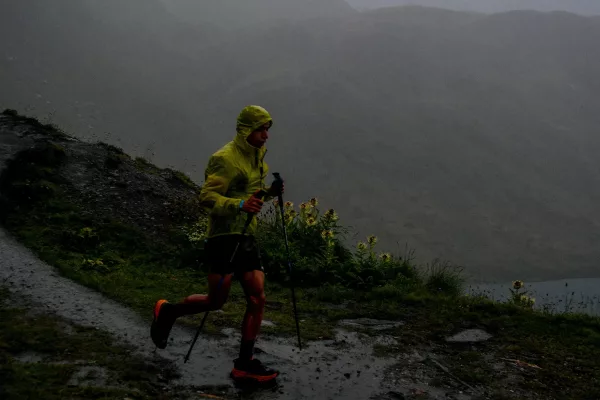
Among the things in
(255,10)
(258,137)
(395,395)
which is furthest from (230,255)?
(255,10)

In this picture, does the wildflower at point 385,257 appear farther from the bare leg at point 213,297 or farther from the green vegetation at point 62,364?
the green vegetation at point 62,364

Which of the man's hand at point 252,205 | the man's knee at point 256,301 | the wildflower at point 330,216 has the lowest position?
the man's knee at point 256,301

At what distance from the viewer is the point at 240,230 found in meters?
4.80

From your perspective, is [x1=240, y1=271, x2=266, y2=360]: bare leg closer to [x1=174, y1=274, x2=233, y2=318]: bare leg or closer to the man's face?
[x1=174, y1=274, x2=233, y2=318]: bare leg

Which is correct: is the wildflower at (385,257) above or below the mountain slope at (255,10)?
below

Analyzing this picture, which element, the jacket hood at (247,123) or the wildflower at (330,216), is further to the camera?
the wildflower at (330,216)

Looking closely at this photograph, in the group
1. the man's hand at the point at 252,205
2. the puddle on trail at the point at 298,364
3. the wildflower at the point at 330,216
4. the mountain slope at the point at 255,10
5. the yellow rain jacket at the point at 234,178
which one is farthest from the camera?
the mountain slope at the point at 255,10

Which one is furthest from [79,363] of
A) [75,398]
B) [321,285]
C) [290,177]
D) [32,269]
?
[290,177]

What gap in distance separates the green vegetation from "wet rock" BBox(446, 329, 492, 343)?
3.75 metres

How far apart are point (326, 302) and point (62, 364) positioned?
4334 millimetres

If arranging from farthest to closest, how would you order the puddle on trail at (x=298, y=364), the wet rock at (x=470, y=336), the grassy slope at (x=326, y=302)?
the wet rock at (x=470, y=336)
the grassy slope at (x=326, y=302)
the puddle on trail at (x=298, y=364)

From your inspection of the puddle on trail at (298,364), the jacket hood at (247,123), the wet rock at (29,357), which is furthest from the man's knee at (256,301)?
the wet rock at (29,357)

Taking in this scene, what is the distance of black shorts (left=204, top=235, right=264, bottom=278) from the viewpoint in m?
4.74

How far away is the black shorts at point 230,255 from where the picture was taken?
4738mm
